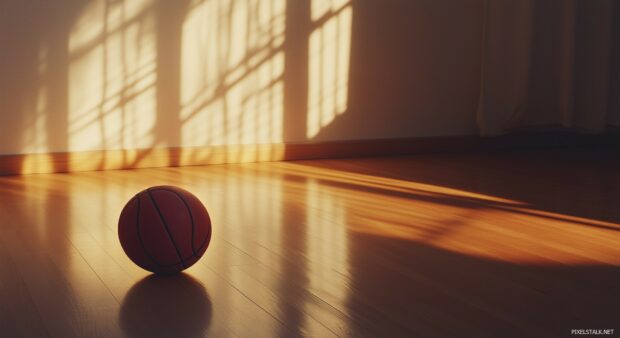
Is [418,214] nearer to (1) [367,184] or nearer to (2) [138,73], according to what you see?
(1) [367,184]

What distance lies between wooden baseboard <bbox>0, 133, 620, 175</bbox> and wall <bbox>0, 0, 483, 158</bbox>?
5 centimetres

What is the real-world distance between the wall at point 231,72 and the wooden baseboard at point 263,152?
0.05 metres

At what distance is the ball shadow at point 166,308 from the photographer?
1.87m

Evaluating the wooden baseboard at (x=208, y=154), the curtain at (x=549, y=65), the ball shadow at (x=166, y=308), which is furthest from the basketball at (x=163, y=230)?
the curtain at (x=549, y=65)

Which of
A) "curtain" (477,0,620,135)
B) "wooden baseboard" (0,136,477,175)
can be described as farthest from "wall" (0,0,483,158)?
"curtain" (477,0,620,135)

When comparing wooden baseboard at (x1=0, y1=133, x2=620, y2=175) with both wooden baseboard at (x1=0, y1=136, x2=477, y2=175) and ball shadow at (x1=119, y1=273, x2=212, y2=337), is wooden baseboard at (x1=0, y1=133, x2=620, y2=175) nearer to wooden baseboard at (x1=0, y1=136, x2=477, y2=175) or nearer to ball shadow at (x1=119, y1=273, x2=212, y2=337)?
wooden baseboard at (x1=0, y1=136, x2=477, y2=175)

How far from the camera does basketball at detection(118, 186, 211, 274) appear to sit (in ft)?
7.39

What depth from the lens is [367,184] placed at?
414 cm

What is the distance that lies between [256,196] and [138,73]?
1.31 meters

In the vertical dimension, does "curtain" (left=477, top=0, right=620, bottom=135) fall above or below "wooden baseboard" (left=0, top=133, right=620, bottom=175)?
above

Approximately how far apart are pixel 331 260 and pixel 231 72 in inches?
101

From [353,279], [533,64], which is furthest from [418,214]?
[533,64]

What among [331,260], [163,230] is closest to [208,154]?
[331,260]

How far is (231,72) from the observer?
490 cm
